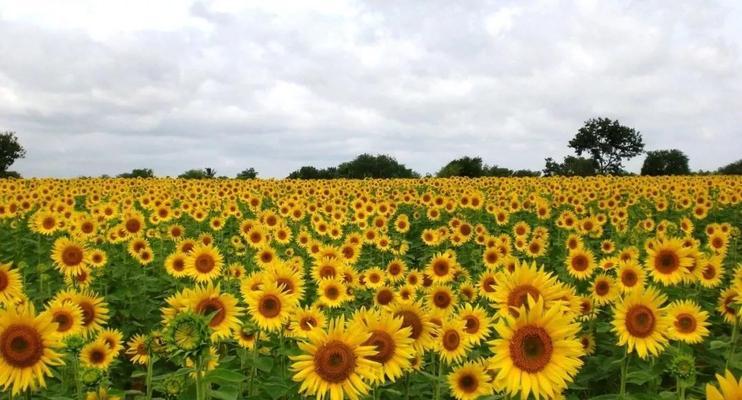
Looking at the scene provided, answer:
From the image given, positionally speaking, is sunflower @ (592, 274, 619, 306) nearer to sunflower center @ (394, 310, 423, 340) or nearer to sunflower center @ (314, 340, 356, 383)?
sunflower center @ (394, 310, 423, 340)

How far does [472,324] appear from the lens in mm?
5723

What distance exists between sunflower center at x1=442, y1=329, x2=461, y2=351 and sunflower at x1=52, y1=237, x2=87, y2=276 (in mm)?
5360

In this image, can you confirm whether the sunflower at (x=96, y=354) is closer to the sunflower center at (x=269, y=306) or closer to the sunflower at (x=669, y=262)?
the sunflower center at (x=269, y=306)

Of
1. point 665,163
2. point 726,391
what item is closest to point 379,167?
point 665,163

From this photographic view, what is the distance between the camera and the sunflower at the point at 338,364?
344cm

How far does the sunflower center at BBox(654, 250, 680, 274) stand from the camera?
7.18m

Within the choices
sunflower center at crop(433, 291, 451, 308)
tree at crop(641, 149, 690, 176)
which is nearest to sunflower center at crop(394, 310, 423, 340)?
sunflower center at crop(433, 291, 451, 308)

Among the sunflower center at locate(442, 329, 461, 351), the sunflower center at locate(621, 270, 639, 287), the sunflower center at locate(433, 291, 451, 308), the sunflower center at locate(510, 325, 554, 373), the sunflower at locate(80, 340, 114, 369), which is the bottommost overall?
the sunflower at locate(80, 340, 114, 369)

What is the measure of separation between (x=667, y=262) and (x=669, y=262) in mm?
22

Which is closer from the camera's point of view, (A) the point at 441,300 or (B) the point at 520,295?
(B) the point at 520,295

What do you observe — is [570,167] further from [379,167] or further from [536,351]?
[536,351]

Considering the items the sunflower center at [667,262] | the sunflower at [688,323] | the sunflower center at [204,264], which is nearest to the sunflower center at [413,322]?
the sunflower at [688,323]

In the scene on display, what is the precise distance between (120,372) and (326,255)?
295 centimetres

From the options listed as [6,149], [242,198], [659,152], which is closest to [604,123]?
[659,152]
